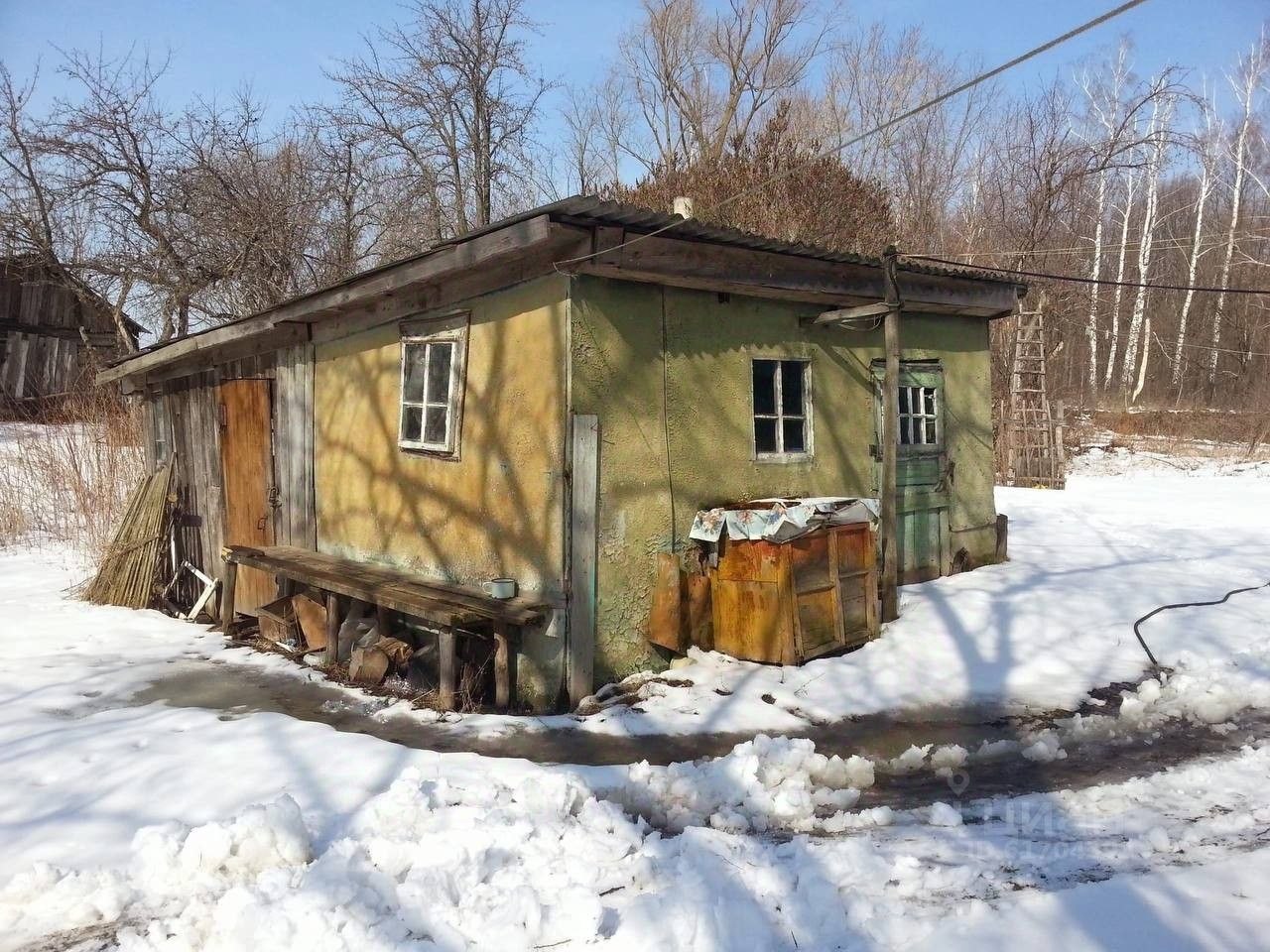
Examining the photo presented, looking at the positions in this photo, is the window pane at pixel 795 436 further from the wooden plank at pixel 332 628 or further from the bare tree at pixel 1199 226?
the bare tree at pixel 1199 226

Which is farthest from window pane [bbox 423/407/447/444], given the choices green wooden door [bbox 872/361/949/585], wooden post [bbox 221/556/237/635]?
green wooden door [bbox 872/361/949/585]

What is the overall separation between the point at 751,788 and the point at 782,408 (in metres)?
3.65

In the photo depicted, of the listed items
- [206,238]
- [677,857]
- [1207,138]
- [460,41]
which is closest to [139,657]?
[677,857]

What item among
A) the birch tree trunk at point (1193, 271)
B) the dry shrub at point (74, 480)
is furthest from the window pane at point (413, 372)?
the birch tree trunk at point (1193, 271)

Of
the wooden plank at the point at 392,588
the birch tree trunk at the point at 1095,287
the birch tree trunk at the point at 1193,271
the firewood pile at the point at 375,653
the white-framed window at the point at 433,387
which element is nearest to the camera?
the wooden plank at the point at 392,588

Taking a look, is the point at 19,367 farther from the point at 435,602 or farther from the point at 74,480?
the point at 435,602

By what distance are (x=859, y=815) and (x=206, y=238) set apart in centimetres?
1907

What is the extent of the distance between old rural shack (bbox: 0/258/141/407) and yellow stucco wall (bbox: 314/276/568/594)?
A: 54.2ft

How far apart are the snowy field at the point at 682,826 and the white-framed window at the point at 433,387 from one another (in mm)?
2445

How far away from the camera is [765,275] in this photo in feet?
20.6

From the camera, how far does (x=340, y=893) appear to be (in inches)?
107

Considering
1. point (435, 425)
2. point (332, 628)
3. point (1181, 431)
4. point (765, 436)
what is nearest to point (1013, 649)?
point (765, 436)

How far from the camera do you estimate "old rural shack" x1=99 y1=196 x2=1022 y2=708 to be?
5.47 meters

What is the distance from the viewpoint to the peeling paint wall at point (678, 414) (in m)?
5.61
